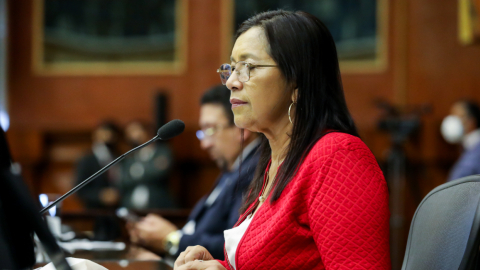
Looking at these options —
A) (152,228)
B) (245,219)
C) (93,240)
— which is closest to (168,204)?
(93,240)

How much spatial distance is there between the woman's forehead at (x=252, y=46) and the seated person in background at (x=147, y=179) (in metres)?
3.99

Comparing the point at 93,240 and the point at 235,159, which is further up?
the point at 235,159

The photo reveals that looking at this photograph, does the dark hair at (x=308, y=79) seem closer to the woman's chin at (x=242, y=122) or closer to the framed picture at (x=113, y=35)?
the woman's chin at (x=242, y=122)

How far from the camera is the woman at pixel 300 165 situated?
1234mm

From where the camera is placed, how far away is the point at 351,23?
6238mm

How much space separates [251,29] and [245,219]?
1.84 feet

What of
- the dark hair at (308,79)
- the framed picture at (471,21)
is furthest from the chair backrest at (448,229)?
the framed picture at (471,21)

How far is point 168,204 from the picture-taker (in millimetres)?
5492

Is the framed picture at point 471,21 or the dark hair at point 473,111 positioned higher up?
the framed picture at point 471,21

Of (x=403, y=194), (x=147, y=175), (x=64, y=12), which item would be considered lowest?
(x=403, y=194)

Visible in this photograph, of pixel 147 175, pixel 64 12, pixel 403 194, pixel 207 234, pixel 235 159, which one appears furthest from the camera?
pixel 64 12

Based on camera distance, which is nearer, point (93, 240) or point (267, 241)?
point (267, 241)

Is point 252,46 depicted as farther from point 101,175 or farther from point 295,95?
point 101,175

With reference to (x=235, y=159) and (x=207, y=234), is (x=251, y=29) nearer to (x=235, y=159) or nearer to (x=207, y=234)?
(x=207, y=234)
